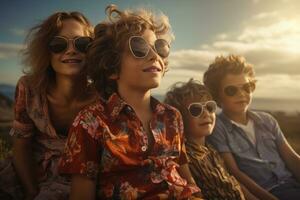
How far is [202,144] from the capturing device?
4.09m

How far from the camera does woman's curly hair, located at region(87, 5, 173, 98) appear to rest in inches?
130

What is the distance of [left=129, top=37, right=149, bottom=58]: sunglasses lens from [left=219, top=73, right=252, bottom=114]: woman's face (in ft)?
5.48

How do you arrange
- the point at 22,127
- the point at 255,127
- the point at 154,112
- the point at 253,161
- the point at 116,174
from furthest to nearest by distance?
the point at 255,127 → the point at 253,161 → the point at 22,127 → the point at 154,112 → the point at 116,174

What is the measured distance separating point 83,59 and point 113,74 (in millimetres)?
643

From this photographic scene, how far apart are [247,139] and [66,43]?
222cm

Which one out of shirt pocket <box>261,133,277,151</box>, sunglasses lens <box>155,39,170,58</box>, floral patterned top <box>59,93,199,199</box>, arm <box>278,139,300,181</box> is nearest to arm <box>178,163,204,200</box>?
floral patterned top <box>59,93,199,199</box>

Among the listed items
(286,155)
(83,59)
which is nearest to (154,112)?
(83,59)

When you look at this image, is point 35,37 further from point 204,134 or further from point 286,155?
point 286,155

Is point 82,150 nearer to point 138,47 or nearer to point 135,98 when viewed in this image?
point 135,98

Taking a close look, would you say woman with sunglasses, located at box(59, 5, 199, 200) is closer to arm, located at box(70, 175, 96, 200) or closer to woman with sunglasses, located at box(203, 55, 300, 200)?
arm, located at box(70, 175, 96, 200)

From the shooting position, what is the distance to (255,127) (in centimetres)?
462

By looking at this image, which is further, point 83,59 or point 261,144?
point 261,144

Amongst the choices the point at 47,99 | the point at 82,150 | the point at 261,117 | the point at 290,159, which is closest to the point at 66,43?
the point at 47,99

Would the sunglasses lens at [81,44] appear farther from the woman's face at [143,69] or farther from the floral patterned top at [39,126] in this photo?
the woman's face at [143,69]
